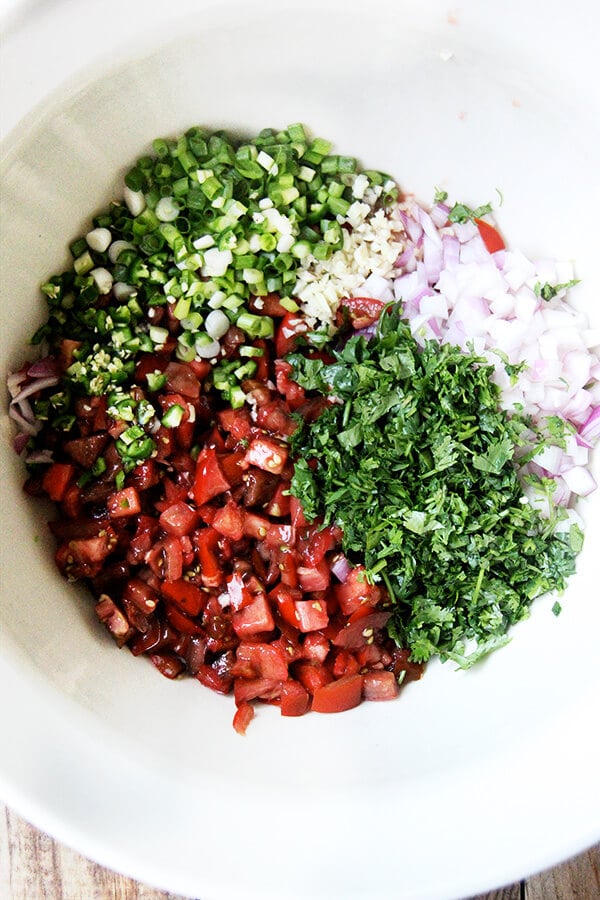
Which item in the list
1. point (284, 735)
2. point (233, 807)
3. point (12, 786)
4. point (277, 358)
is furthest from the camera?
point (277, 358)

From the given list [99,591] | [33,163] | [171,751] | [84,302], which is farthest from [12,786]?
[33,163]

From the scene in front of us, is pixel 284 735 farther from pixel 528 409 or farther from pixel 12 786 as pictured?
pixel 528 409

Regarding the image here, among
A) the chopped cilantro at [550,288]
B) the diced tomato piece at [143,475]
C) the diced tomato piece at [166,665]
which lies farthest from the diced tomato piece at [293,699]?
the chopped cilantro at [550,288]

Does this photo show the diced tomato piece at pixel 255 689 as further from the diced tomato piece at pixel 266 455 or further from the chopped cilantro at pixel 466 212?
the chopped cilantro at pixel 466 212

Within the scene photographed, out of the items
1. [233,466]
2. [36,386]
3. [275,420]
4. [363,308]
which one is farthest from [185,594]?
[363,308]

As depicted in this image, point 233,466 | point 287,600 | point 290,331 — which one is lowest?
point 287,600

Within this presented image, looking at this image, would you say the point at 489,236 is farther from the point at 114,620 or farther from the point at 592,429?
the point at 114,620
